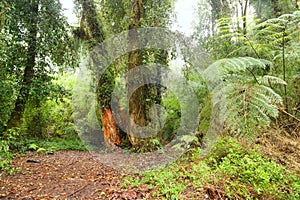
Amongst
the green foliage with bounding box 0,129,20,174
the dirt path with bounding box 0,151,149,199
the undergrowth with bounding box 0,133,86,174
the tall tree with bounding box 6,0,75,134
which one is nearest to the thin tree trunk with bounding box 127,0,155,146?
the dirt path with bounding box 0,151,149,199

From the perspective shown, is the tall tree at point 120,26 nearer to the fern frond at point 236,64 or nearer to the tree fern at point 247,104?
the fern frond at point 236,64

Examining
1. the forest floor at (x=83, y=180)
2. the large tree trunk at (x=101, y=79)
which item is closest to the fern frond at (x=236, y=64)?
the forest floor at (x=83, y=180)

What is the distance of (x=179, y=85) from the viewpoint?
16.3 ft

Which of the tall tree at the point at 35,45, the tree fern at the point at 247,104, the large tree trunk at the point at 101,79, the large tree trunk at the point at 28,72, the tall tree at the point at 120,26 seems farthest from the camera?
the large tree trunk at the point at 101,79

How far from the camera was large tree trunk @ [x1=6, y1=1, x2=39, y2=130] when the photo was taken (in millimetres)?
4117

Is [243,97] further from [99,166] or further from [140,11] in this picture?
[140,11]

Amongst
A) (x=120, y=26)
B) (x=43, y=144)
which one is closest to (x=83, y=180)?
(x=43, y=144)

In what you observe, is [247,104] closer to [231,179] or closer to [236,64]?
[236,64]

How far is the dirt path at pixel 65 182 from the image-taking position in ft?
7.93

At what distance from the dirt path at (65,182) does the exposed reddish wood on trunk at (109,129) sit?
1.26 metres

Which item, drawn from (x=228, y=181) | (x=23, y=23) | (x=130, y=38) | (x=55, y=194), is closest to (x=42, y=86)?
(x=23, y=23)

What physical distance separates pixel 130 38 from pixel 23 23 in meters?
2.11

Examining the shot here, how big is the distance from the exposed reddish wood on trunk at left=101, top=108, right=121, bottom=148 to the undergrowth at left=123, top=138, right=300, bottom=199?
2340 mm

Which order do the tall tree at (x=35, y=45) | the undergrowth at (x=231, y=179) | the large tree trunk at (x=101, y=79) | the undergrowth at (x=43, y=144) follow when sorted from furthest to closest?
the large tree trunk at (x=101, y=79) < the undergrowth at (x=43, y=144) < the tall tree at (x=35, y=45) < the undergrowth at (x=231, y=179)
